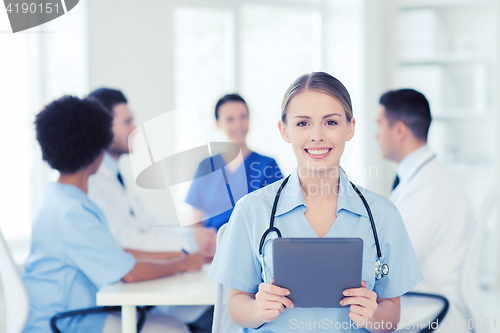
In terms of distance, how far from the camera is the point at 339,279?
832mm

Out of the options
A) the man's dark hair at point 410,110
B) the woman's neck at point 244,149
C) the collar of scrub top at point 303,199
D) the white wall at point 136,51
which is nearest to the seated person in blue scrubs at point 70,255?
the woman's neck at point 244,149

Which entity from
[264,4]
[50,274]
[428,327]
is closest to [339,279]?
[428,327]

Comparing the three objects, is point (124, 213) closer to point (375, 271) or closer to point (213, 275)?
point (213, 275)

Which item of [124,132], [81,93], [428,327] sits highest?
[81,93]

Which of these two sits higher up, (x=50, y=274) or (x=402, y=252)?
(x=402, y=252)

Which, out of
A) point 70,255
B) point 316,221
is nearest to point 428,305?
point 316,221

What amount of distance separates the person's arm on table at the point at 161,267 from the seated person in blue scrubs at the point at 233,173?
150mm

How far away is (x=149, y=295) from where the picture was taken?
1.26 m

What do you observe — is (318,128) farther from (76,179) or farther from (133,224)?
(133,224)

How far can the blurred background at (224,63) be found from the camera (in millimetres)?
2400

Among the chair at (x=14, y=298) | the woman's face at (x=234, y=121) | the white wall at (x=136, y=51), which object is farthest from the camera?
the white wall at (x=136, y=51)

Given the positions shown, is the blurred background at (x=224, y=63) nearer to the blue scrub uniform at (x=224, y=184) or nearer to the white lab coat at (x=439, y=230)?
the white lab coat at (x=439, y=230)

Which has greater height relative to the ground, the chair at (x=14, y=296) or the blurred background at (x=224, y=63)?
the blurred background at (x=224, y=63)

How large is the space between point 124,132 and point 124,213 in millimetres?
446
